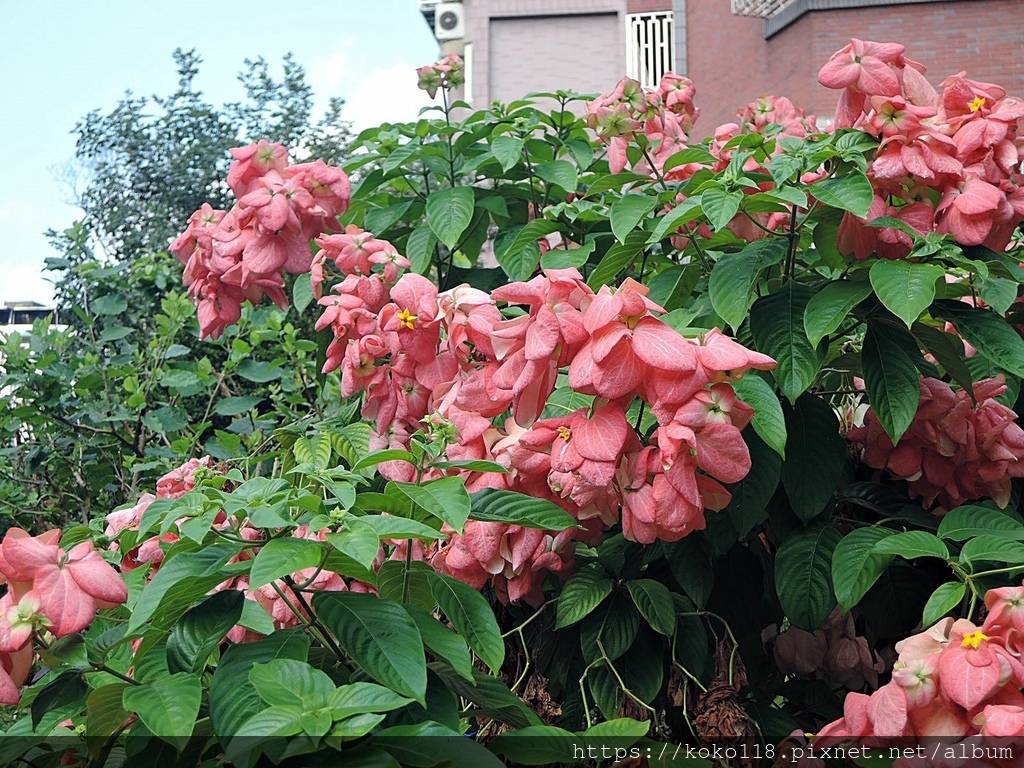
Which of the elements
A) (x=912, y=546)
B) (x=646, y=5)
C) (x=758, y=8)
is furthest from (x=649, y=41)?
(x=912, y=546)

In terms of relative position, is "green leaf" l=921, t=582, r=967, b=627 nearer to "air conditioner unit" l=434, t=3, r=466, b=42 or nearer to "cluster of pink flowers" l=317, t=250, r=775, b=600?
"cluster of pink flowers" l=317, t=250, r=775, b=600

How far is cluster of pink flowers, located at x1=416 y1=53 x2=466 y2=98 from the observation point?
185cm

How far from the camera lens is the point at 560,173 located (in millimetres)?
1657

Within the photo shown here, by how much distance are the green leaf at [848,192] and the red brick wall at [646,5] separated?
12010 mm

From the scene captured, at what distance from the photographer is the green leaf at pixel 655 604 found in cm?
103

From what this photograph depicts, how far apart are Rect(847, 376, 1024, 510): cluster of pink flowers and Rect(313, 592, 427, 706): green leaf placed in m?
0.69

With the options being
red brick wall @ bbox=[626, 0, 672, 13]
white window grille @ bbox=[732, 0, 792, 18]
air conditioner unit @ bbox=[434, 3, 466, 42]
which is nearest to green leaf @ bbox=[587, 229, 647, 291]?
white window grille @ bbox=[732, 0, 792, 18]

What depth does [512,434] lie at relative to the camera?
1045 millimetres

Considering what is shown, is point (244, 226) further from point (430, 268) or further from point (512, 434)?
point (512, 434)

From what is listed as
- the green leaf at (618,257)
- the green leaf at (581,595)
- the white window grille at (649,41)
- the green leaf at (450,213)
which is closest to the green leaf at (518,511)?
the green leaf at (581,595)

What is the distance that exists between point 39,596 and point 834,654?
89 centimetres

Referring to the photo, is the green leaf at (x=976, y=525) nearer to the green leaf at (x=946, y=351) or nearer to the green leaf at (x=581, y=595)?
the green leaf at (x=946, y=351)

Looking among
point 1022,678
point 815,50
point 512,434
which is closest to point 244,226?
point 512,434

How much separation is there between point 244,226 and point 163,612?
34.1 inches
